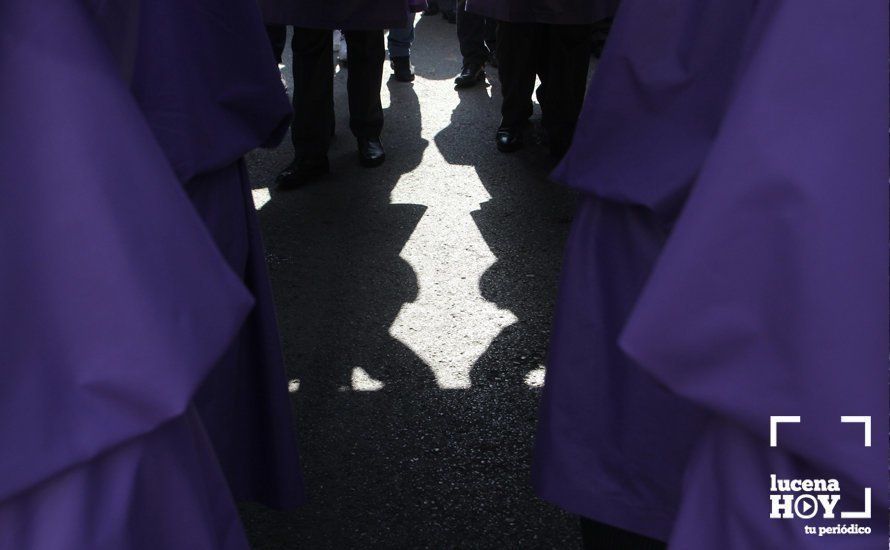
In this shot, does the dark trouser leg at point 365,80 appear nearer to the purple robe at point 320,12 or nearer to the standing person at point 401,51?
the purple robe at point 320,12

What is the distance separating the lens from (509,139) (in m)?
5.33

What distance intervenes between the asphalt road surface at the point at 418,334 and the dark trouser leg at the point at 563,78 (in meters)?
0.23

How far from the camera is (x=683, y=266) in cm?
101

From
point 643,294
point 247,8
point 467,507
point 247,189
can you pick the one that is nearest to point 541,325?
point 467,507

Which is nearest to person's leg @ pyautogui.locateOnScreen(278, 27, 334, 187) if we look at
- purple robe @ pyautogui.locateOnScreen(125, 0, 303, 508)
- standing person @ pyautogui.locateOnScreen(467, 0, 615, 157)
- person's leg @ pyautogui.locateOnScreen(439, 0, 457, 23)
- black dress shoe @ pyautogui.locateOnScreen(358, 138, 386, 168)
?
black dress shoe @ pyautogui.locateOnScreen(358, 138, 386, 168)

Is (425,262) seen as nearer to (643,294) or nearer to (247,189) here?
(247,189)

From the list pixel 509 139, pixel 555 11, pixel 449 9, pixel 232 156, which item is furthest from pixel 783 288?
pixel 449 9

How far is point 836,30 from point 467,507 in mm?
1888

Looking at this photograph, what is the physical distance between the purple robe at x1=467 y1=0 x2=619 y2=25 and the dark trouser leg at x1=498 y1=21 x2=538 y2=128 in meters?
0.21

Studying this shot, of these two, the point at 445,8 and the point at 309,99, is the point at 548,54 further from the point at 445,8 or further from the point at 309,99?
the point at 445,8

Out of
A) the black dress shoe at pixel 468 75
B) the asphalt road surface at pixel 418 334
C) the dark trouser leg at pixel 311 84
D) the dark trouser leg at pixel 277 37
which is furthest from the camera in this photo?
the black dress shoe at pixel 468 75

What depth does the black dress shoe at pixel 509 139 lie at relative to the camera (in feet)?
17.5
